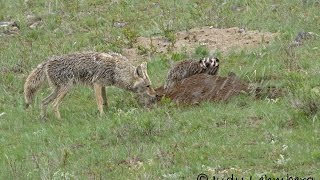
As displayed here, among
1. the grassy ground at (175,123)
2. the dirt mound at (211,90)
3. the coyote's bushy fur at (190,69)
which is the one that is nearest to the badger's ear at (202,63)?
the coyote's bushy fur at (190,69)

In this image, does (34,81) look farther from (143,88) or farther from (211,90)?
(211,90)

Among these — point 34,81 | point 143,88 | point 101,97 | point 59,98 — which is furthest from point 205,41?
point 34,81

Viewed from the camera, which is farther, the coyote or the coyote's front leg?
the coyote

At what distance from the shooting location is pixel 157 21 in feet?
59.9

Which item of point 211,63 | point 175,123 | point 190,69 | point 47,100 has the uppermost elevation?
point 211,63

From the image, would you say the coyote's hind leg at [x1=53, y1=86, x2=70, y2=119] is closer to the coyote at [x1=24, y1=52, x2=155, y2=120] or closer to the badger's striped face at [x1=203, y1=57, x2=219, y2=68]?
the coyote at [x1=24, y1=52, x2=155, y2=120]

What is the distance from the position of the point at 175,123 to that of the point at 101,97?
6.93 feet

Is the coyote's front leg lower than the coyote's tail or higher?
lower

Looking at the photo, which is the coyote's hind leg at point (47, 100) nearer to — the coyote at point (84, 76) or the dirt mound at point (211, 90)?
the coyote at point (84, 76)

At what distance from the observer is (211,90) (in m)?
12.3

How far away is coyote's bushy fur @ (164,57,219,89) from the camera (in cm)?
1342

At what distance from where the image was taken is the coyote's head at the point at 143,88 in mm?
12766

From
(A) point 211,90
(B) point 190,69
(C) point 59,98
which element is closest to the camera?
(A) point 211,90

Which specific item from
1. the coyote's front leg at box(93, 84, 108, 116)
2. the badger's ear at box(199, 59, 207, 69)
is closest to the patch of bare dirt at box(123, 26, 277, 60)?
the badger's ear at box(199, 59, 207, 69)
